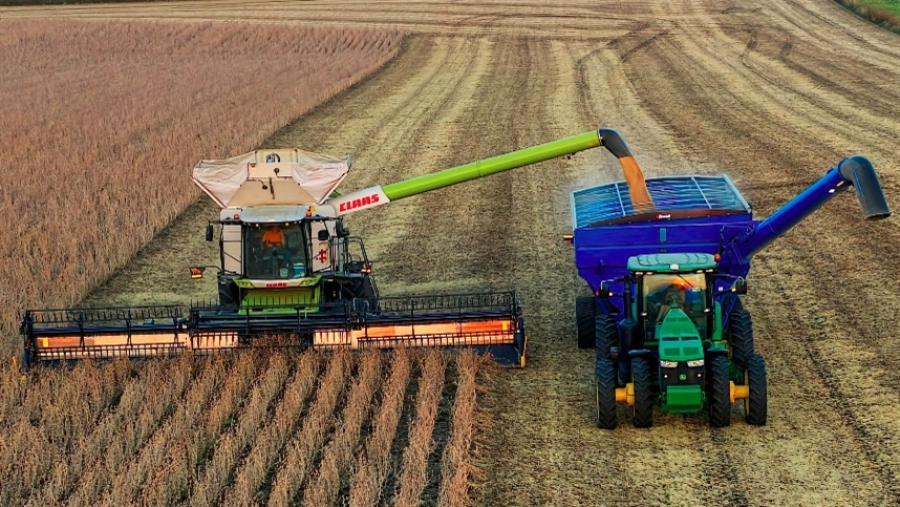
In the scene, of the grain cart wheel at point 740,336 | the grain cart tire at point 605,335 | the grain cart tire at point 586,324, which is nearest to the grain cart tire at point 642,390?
the grain cart tire at point 605,335

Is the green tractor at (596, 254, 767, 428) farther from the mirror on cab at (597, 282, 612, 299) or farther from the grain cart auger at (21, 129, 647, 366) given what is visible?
the grain cart auger at (21, 129, 647, 366)

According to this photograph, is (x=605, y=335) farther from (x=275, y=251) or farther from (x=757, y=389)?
(x=275, y=251)

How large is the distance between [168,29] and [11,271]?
34.1 metres

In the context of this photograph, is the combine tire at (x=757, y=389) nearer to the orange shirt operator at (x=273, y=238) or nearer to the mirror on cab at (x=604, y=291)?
the mirror on cab at (x=604, y=291)

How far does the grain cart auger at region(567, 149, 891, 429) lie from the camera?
11281 millimetres

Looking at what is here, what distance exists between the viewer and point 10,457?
11203 millimetres

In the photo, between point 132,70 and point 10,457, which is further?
point 132,70

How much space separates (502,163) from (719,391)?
13.0 ft

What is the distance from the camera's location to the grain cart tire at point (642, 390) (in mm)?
11391

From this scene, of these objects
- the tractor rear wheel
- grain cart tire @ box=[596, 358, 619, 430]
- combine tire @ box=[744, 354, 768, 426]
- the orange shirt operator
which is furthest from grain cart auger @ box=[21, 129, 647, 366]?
combine tire @ box=[744, 354, 768, 426]

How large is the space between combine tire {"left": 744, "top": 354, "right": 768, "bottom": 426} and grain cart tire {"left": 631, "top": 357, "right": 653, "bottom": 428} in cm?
86

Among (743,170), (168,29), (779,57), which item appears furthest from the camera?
(168,29)

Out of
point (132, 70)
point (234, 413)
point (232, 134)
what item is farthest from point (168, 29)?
point (234, 413)

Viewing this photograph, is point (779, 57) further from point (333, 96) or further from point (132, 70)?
point (132, 70)
